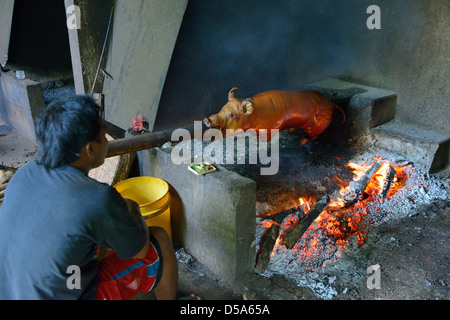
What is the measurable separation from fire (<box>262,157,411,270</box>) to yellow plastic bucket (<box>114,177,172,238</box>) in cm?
120

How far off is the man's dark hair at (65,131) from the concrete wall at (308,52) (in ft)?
9.89

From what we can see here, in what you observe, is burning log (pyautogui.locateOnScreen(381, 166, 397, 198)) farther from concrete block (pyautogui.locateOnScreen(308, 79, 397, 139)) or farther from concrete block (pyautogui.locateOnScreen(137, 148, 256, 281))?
concrete block (pyautogui.locateOnScreen(137, 148, 256, 281))

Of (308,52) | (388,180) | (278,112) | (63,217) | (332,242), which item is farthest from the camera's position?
(308,52)

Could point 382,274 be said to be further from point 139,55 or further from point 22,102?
point 22,102

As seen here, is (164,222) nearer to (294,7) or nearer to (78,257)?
(78,257)

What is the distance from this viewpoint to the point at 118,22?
5660mm

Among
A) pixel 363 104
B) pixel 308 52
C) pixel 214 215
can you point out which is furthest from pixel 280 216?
pixel 308 52

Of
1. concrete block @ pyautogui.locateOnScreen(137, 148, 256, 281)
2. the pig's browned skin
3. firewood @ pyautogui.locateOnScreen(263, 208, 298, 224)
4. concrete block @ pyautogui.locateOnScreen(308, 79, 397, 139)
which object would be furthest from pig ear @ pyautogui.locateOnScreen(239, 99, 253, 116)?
concrete block @ pyautogui.locateOnScreen(308, 79, 397, 139)

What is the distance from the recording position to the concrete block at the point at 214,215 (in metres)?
3.10

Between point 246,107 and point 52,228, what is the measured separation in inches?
101

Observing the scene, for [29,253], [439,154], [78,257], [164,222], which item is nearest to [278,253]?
[164,222]

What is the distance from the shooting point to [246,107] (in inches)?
158

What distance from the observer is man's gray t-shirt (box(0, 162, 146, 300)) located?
78.5 inches
